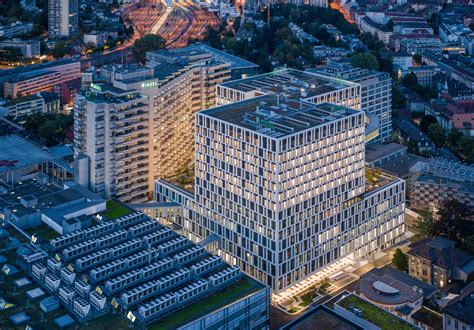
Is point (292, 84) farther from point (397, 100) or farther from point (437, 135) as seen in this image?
point (397, 100)

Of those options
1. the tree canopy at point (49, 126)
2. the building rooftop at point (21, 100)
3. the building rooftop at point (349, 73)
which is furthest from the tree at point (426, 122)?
the building rooftop at point (21, 100)

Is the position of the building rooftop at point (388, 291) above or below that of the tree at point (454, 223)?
below

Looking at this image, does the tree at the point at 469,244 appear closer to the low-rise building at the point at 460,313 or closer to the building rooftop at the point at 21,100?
the low-rise building at the point at 460,313

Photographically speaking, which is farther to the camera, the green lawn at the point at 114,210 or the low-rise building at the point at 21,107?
the low-rise building at the point at 21,107

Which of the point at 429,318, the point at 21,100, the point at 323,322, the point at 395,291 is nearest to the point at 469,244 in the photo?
the point at 429,318

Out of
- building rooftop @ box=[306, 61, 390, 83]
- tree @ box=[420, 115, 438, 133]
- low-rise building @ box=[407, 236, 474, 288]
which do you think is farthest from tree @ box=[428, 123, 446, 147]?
low-rise building @ box=[407, 236, 474, 288]

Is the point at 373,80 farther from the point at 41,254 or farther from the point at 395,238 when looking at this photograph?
the point at 41,254

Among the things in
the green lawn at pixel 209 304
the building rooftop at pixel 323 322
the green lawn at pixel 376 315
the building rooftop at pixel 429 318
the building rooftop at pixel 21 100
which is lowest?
the building rooftop at pixel 429 318
